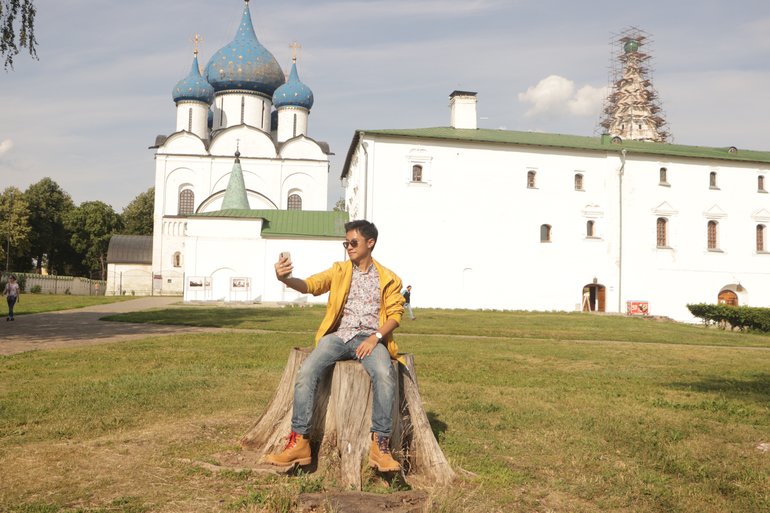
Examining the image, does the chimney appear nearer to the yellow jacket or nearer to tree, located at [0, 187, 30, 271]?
the yellow jacket

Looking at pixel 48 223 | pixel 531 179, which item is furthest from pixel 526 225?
pixel 48 223

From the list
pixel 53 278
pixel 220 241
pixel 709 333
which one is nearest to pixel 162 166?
pixel 53 278

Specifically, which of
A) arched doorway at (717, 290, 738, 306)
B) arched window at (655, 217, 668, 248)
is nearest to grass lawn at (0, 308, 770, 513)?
arched window at (655, 217, 668, 248)

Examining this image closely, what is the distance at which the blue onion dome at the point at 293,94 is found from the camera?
2042 inches

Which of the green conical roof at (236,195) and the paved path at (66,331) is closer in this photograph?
the paved path at (66,331)

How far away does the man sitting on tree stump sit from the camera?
15.3ft

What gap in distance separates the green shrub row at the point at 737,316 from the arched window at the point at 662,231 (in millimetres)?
10661

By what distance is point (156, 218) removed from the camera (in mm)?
49656

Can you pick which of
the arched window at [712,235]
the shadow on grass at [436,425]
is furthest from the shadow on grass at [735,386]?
the arched window at [712,235]

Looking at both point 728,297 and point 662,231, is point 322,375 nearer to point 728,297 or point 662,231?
point 662,231

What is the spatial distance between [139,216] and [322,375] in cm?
7750

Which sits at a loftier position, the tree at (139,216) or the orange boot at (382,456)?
the tree at (139,216)

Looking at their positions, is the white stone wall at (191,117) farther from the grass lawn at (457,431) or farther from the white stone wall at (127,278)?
the grass lawn at (457,431)

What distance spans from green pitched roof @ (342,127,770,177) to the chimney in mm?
579
